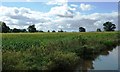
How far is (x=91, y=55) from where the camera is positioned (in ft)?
49.5

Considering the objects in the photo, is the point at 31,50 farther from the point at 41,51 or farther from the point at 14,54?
the point at 14,54

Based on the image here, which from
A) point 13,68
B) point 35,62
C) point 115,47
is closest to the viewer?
point 13,68

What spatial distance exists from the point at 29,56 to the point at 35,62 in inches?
24.6

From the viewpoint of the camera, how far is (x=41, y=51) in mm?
10914

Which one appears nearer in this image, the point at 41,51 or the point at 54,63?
the point at 54,63

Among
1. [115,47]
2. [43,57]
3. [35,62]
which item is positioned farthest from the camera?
[115,47]

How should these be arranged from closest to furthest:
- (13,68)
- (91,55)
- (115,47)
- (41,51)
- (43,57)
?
(13,68)
(43,57)
(41,51)
(91,55)
(115,47)

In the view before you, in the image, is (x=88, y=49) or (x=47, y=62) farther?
(x=88, y=49)

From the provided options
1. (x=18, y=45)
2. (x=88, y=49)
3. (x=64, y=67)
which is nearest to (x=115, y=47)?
(x=88, y=49)

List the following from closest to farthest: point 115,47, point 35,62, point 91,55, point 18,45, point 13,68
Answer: point 13,68 < point 35,62 < point 18,45 < point 91,55 < point 115,47

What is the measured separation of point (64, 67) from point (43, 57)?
0.83m

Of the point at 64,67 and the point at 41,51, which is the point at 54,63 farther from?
the point at 41,51

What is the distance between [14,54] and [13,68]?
58.9 inches

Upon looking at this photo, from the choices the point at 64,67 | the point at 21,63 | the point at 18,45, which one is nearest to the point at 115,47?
the point at 18,45
